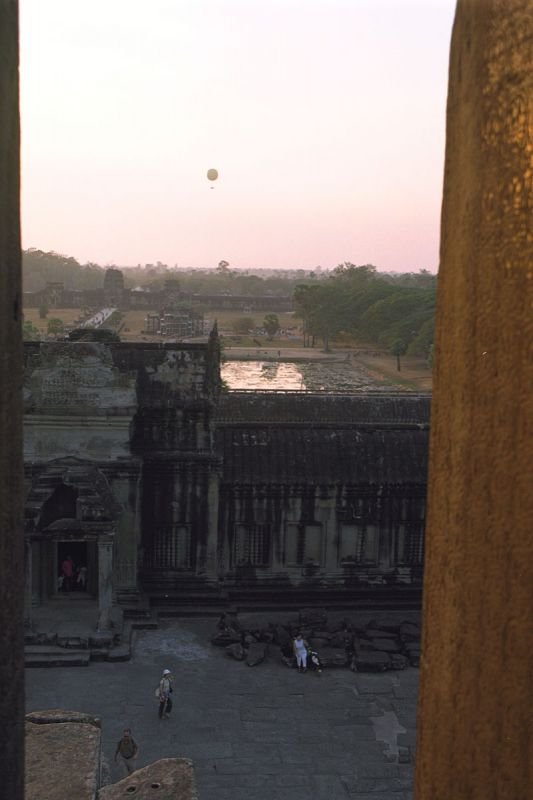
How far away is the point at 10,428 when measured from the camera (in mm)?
1860

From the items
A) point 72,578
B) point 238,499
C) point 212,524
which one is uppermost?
point 238,499

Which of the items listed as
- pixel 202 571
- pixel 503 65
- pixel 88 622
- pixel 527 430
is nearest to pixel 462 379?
pixel 527 430

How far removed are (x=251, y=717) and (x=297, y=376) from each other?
5552cm

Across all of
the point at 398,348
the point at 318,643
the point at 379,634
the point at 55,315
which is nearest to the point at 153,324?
the point at 398,348

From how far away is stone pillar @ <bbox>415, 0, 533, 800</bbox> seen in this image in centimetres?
166

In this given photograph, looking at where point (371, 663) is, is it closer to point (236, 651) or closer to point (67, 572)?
point (236, 651)

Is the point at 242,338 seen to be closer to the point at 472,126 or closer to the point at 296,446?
the point at 296,446

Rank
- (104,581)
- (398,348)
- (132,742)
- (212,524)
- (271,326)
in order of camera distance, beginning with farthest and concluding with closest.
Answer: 1. (271,326)
2. (398,348)
3. (212,524)
4. (104,581)
5. (132,742)

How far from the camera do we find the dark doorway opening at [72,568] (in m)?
20.9

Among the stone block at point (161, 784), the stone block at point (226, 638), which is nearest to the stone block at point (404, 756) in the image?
the stone block at point (226, 638)

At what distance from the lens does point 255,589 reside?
71.8 feet

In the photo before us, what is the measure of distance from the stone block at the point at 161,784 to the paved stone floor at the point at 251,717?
11.7m

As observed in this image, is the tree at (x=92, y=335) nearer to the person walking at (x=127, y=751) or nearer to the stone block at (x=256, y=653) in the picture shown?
the stone block at (x=256, y=653)

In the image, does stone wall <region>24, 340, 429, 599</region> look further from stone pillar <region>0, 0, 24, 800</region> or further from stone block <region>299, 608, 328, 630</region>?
stone pillar <region>0, 0, 24, 800</region>
